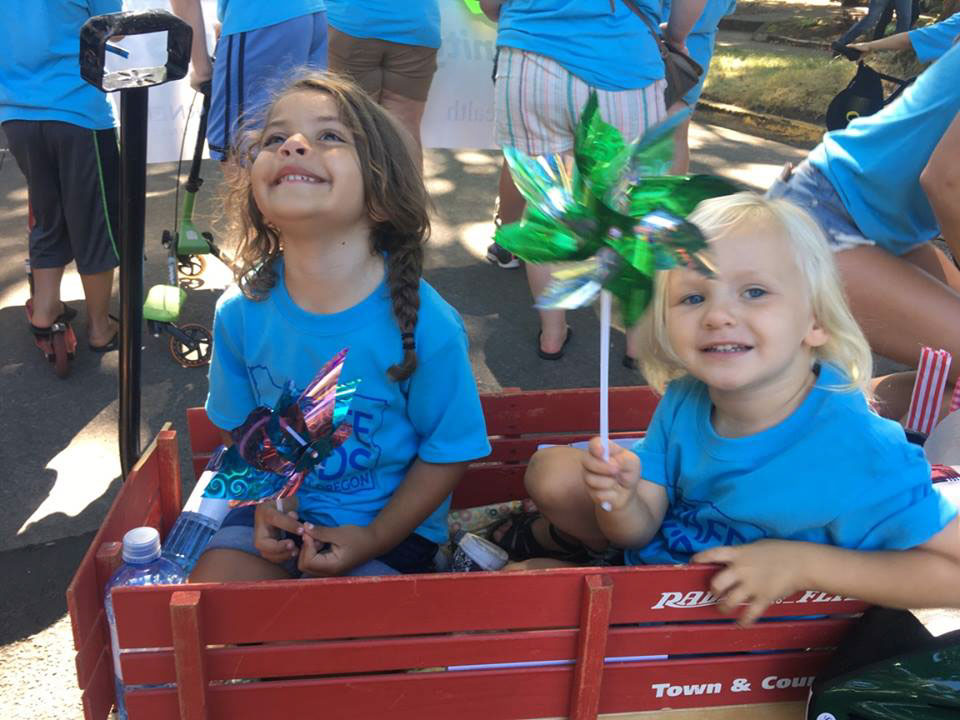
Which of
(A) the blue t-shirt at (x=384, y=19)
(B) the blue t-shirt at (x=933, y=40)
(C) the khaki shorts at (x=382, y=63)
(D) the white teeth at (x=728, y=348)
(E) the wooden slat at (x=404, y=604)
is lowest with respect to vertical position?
(E) the wooden slat at (x=404, y=604)

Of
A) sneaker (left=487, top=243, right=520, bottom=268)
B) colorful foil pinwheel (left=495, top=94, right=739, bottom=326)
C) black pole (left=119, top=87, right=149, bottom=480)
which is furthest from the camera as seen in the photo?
sneaker (left=487, top=243, right=520, bottom=268)

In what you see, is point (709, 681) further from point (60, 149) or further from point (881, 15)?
point (881, 15)

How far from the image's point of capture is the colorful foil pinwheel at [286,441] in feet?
5.24

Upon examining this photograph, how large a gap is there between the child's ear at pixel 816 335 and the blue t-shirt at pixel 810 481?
2.5 inches

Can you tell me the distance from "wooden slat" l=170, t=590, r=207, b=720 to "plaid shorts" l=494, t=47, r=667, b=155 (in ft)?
6.84

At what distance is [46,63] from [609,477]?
2.65m

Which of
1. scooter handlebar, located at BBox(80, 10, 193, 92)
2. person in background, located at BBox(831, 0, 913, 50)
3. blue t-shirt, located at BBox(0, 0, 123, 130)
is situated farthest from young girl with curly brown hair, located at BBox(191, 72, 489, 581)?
person in background, located at BBox(831, 0, 913, 50)

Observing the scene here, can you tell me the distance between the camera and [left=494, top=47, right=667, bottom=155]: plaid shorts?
3.08 m

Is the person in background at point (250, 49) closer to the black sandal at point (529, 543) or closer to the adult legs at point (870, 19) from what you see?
the black sandal at point (529, 543)

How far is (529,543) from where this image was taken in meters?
2.12

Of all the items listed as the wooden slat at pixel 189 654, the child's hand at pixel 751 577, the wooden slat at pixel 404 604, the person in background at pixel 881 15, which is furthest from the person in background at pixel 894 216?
the person in background at pixel 881 15

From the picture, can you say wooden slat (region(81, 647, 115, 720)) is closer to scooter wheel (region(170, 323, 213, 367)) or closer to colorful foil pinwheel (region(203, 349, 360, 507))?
colorful foil pinwheel (region(203, 349, 360, 507))

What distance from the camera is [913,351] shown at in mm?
2352

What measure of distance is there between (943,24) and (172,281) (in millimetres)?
3698
